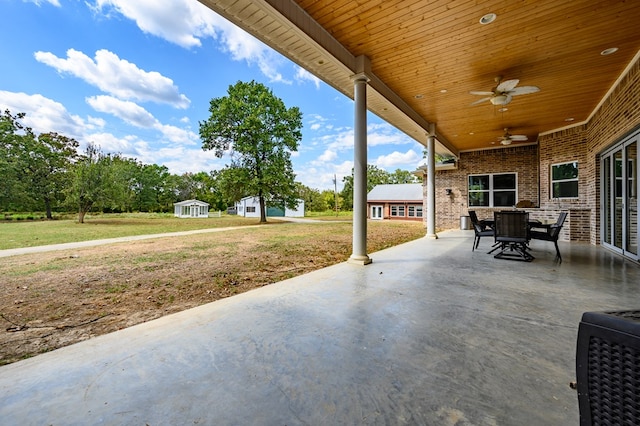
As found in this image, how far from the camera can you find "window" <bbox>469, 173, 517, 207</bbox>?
11016 millimetres

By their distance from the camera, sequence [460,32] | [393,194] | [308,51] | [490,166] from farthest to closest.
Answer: [393,194] → [490,166] → [308,51] → [460,32]

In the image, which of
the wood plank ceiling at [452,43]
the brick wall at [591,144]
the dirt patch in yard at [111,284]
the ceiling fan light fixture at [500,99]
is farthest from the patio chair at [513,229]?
the dirt patch in yard at [111,284]

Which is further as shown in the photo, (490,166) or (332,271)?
(490,166)

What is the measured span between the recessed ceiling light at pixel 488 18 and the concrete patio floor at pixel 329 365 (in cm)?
369

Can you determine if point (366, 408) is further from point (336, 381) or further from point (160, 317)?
point (160, 317)

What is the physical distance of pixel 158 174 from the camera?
3794 cm

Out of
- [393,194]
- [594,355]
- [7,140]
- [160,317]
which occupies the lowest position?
[160,317]

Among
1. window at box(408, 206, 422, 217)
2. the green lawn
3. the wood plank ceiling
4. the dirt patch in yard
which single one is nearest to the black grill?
the dirt patch in yard

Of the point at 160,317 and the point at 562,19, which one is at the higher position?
the point at 562,19

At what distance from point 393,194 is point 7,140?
91.4ft

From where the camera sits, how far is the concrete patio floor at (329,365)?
136cm

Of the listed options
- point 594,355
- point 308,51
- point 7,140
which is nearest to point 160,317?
point 594,355

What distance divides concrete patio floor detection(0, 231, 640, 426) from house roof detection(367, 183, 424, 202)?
2288 centimetres

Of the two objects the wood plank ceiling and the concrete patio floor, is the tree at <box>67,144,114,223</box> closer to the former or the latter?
the wood plank ceiling
